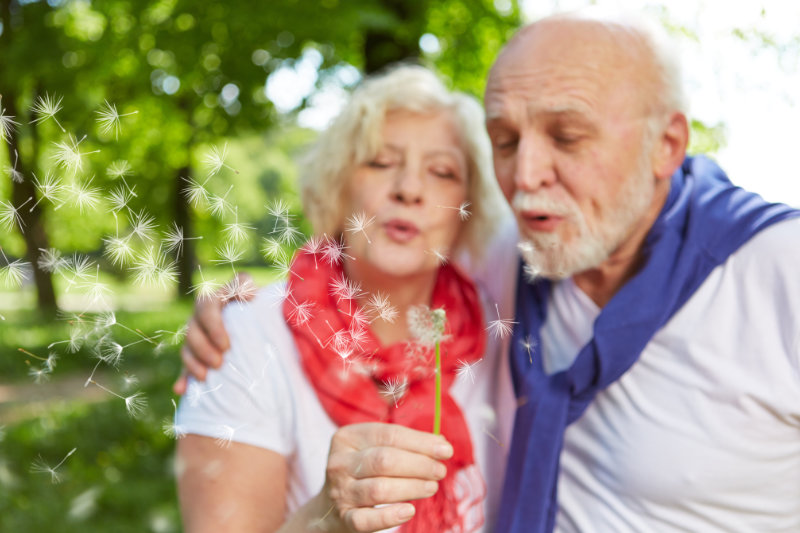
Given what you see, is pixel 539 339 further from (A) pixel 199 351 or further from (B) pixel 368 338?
(A) pixel 199 351

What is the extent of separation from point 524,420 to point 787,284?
84cm

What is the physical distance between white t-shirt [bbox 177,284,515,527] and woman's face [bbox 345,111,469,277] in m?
0.37

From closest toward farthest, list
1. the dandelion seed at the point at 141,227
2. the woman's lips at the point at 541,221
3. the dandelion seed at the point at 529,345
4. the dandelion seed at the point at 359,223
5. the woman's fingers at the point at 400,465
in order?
1. the woman's fingers at the point at 400,465
2. the dandelion seed at the point at 141,227
3. the woman's lips at the point at 541,221
4. the dandelion seed at the point at 359,223
5. the dandelion seed at the point at 529,345

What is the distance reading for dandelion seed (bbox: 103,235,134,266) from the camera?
155cm

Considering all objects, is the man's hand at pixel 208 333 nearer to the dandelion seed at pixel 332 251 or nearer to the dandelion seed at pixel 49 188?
the dandelion seed at pixel 332 251

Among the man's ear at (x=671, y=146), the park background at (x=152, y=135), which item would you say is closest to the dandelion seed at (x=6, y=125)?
the park background at (x=152, y=135)

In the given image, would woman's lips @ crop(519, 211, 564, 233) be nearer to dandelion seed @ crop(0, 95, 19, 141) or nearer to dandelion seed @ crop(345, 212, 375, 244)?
dandelion seed @ crop(345, 212, 375, 244)

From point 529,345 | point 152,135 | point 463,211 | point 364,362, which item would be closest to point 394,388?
point 364,362

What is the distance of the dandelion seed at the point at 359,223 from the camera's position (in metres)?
2.24

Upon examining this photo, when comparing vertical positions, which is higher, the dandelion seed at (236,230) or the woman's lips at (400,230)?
the dandelion seed at (236,230)

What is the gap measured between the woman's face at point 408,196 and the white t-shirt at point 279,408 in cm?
37

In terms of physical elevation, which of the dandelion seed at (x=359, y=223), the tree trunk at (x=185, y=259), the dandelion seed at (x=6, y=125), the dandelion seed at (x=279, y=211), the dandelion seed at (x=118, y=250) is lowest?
the tree trunk at (x=185, y=259)

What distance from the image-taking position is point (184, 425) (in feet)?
7.09

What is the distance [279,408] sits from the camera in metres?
2.23
